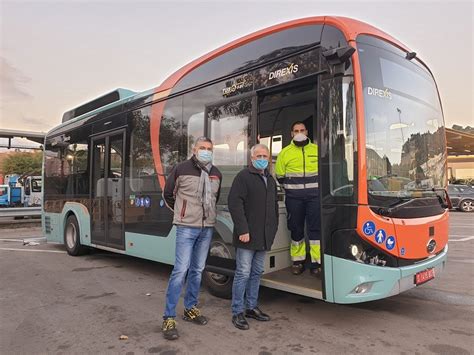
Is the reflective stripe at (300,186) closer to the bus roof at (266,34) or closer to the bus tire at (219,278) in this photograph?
the bus tire at (219,278)

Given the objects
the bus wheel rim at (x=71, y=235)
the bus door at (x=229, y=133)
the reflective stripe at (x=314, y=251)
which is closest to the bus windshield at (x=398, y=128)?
the reflective stripe at (x=314, y=251)

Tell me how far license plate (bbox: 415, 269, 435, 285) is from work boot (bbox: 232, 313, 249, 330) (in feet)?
5.94

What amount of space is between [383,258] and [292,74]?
2122mm

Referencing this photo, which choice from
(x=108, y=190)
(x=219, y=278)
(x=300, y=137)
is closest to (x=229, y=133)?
(x=300, y=137)

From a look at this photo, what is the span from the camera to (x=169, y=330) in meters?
3.71

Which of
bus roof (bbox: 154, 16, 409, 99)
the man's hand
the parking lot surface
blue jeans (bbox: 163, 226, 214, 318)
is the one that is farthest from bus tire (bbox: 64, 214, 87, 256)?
the man's hand

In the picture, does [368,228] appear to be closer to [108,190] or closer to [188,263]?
[188,263]

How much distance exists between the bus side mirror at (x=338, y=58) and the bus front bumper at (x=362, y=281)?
6.01ft

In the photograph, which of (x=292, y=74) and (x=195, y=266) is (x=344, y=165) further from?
(x=195, y=266)

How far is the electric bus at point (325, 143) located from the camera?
11.6 ft

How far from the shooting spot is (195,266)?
404 cm

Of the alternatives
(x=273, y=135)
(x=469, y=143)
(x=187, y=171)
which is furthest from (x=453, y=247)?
(x=469, y=143)

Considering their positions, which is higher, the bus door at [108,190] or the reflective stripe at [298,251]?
the bus door at [108,190]

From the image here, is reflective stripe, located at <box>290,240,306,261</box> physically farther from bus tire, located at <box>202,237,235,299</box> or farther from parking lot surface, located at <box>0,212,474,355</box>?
bus tire, located at <box>202,237,235,299</box>
